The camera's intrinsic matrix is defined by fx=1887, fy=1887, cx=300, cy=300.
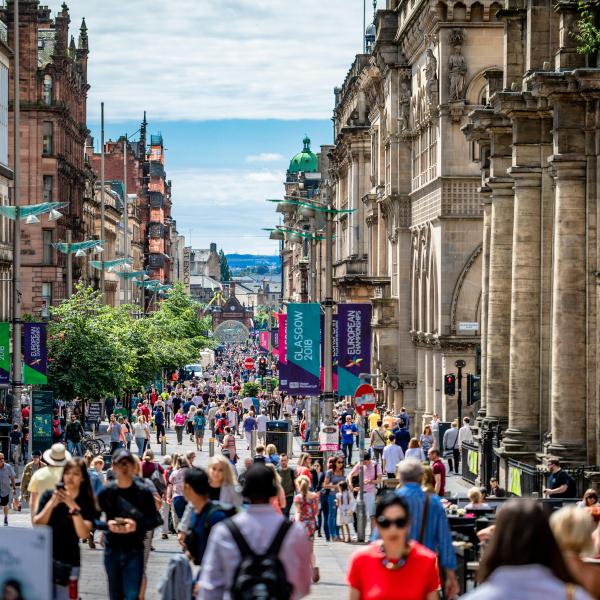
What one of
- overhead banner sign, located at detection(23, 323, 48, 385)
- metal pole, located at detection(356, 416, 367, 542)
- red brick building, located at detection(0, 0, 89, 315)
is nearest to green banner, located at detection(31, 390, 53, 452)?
overhead banner sign, located at detection(23, 323, 48, 385)

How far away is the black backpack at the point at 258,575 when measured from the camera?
1002 cm

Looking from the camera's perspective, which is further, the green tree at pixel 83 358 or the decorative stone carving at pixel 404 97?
the decorative stone carving at pixel 404 97

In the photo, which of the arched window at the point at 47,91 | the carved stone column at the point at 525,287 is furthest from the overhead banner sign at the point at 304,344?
the arched window at the point at 47,91

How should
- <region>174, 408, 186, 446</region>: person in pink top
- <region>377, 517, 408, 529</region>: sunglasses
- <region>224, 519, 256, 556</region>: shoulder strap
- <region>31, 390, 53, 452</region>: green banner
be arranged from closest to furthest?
<region>224, 519, 256, 556</region>: shoulder strap, <region>377, 517, 408, 529</region>: sunglasses, <region>31, 390, 53, 452</region>: green banner, <region>174, 408, 186, 446</region>: person in pink top

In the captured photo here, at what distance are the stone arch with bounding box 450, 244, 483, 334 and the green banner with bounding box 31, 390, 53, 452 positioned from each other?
13442mm

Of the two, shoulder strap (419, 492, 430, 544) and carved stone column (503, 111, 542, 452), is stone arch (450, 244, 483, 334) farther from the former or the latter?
shoulder strap (419, 492, 430, 544)

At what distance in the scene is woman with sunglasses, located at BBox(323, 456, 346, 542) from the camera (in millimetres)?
28203

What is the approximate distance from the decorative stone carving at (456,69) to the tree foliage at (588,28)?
2085cm

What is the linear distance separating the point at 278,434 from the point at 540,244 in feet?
42.0

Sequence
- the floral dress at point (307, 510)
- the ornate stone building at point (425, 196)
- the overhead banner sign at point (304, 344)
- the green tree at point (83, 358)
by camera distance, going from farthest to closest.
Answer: the green tree at point (83, 358), the ornate stone building at point (425, 196), the overhead banner sign at point (304, 344), the floral dress at point (307, 510)

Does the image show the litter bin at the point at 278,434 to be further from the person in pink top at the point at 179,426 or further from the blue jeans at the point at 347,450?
the person in pink top at the point at 179,426

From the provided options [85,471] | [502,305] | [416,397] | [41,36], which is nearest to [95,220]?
[41,36]

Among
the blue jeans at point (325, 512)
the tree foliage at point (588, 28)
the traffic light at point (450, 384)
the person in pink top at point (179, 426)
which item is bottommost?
the person in pink top at point (179, 426)

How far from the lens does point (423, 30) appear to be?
5488cm
